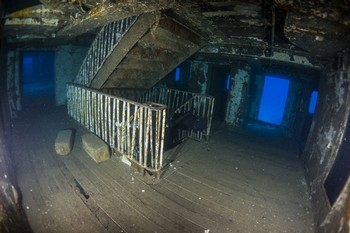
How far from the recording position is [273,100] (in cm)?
2344

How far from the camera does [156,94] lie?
→ 912 cm

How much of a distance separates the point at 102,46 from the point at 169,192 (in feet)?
14.4

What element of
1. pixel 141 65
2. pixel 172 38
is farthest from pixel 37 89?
pixel 172 38

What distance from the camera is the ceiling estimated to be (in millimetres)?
2867

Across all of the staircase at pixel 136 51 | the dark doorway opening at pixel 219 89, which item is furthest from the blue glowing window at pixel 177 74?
the staircase at pixel 136 51

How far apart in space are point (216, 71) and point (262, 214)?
Answer: 23.4 feet

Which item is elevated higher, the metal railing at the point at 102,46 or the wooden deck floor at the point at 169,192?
the metal railing at the point at 102,46

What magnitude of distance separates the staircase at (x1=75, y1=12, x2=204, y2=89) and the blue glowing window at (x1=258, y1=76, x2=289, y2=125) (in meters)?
18.2

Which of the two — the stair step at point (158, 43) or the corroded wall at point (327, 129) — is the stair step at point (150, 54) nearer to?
the stair step at point (158, 43)

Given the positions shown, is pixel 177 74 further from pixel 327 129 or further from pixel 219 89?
pixel 327 129

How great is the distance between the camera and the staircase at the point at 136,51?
16.0ft

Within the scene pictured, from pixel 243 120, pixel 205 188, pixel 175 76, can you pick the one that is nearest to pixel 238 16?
pixel 205 188

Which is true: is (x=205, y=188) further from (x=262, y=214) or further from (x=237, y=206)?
(x=262, y=214)

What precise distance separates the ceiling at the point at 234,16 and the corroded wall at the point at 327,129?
82 cm
